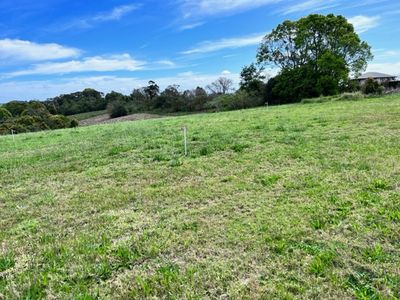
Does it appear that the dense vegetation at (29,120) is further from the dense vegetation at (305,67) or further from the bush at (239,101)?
the bush at (239,101)

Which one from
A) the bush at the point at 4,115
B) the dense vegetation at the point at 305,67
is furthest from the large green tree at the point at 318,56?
the bush at the point at 4,115

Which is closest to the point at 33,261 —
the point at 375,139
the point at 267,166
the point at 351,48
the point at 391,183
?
the point at 267,166

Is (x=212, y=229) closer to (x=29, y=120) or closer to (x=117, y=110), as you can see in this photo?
(x=29, y=120)

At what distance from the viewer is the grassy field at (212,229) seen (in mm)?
2662

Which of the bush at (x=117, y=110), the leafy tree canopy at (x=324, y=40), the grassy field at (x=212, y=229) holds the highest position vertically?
the leafy tree canopy at (x=324, y=40)

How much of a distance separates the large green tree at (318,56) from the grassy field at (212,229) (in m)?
31.7

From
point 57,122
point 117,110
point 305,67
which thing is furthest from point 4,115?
point 305,67

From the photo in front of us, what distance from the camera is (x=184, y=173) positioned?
20.7ft

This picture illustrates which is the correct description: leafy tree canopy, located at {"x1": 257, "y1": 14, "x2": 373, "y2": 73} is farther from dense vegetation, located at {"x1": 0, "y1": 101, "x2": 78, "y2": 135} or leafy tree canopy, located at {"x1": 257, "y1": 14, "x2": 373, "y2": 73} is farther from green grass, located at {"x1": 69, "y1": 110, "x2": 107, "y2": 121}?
green grass, located at {"x1": 69, "y1": 110, "x2": 107, "y2": 121}

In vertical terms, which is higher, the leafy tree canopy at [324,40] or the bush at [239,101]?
the leafy tree canopy at [324,40]

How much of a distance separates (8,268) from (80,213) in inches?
56.6

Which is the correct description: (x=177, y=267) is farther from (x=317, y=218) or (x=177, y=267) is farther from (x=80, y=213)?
(x=80, y=213)

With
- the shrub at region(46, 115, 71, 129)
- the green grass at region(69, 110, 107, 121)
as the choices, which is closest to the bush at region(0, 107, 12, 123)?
the shrub at region(46, 115, 71, 129)

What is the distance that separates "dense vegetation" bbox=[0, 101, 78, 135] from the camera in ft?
117
